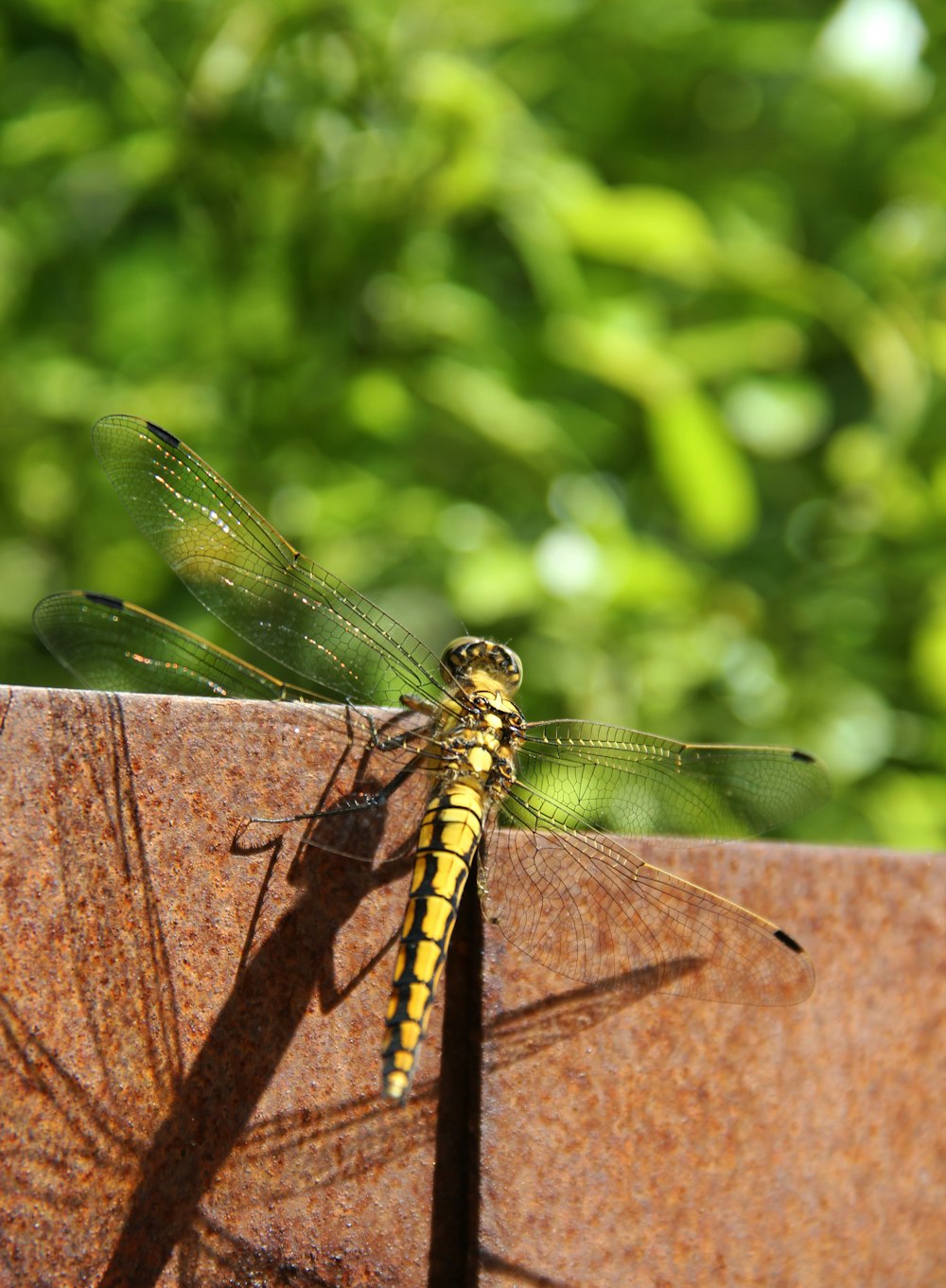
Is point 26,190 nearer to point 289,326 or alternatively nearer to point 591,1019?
point 289,326

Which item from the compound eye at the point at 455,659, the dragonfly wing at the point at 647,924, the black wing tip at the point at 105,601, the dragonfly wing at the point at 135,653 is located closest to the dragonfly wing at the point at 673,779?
the compound eye at the point at 455,659

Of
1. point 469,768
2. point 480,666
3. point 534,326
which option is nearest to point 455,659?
point 480,666

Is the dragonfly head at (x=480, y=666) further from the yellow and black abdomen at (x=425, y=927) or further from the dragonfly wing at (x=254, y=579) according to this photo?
the yellow and black abdomen at (x=425, y=927)

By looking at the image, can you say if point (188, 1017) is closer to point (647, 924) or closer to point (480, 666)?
point (647, 924)

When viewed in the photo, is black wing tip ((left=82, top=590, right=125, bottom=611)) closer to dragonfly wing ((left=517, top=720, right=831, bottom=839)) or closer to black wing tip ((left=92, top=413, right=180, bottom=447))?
black wing tip ((left=92, top=413, right=180, bottom=447))

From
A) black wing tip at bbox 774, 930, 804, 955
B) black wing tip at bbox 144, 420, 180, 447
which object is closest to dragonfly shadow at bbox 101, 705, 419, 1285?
black wing tip at bbox 774, 930, 804, 955

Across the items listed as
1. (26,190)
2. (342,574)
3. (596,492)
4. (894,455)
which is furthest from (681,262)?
(26,190)
